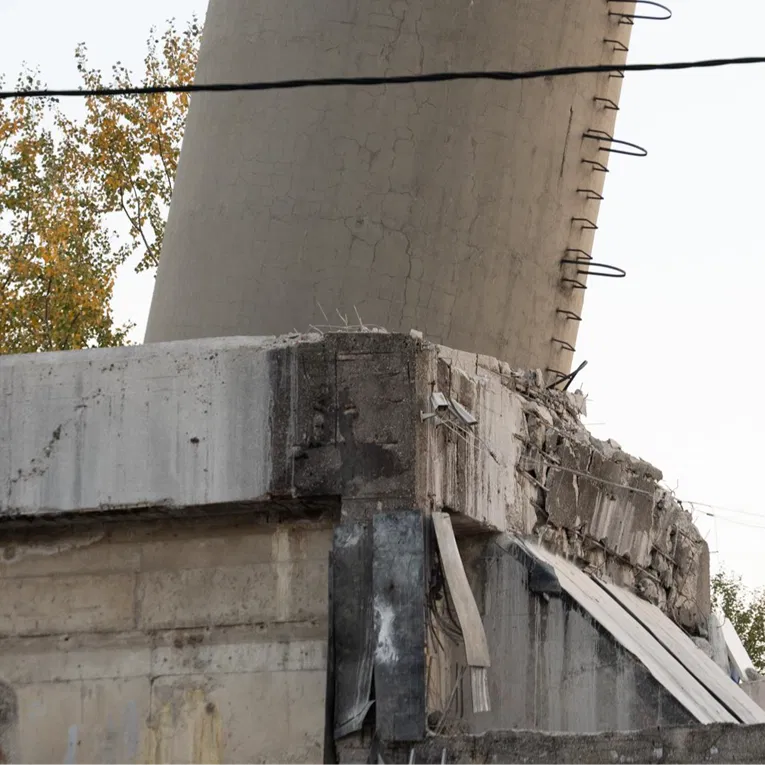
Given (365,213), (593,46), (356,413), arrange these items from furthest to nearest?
(593,46) < (365,213) < (356,413)

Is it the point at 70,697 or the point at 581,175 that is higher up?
the point at 581,175

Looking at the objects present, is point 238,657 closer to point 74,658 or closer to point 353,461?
point 74,658

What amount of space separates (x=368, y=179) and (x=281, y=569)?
2303 mm

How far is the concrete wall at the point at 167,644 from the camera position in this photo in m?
8.12

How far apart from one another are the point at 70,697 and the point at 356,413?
198cm

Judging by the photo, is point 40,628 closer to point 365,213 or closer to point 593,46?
point 365,213

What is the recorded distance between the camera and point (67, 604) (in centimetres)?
859

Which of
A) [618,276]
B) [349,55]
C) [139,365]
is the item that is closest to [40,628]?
[139,365]

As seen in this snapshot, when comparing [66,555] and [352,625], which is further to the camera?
[66,555]

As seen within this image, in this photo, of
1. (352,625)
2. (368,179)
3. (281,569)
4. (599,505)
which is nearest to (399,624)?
(352,625)

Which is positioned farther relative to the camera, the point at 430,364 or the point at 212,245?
the point at 212,245

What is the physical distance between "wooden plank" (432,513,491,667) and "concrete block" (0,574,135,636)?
5.25ft

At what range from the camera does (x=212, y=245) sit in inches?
379

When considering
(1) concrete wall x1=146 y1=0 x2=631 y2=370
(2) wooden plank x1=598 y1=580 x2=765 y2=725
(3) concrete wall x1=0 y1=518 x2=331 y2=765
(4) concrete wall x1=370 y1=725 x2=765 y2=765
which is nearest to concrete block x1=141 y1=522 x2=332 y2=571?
(3) concrete wall x1=0 y1=518 x2=331 y2=765
